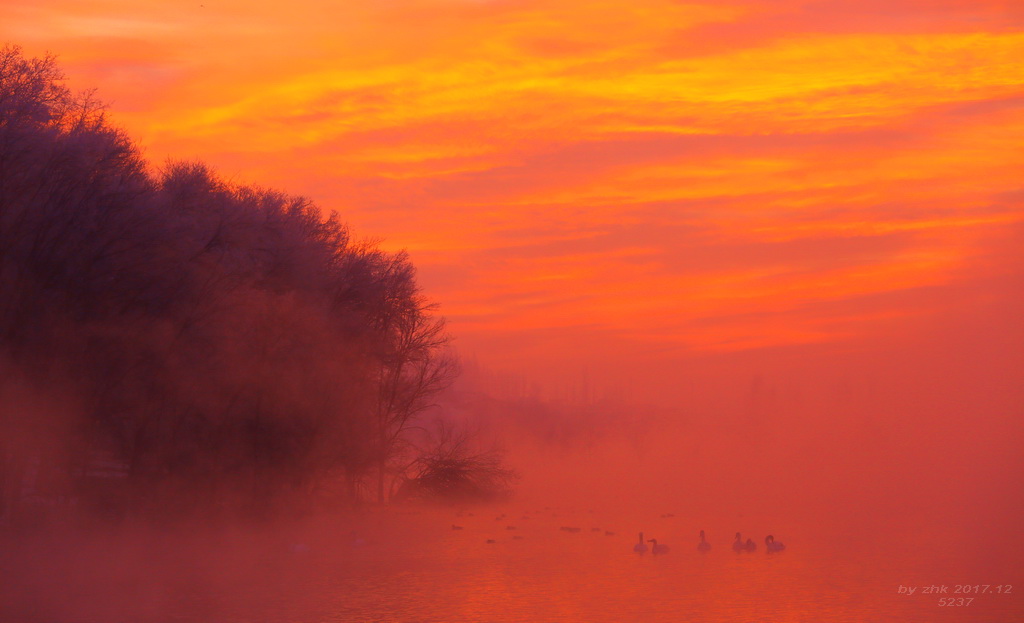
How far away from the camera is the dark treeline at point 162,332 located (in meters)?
28.2

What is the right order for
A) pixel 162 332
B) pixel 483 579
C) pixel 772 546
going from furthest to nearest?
pixel 772 546, pixel 162 332, pixel 483 579

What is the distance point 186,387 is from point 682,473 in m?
75.9

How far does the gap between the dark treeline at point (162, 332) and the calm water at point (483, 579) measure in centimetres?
269

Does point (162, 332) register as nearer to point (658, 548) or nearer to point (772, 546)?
point (658, 548)

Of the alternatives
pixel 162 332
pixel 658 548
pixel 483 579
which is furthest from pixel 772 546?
pixel 162 332

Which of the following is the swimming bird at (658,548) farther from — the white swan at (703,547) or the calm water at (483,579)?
the white swan at (703,547)

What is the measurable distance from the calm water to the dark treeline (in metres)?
2.69

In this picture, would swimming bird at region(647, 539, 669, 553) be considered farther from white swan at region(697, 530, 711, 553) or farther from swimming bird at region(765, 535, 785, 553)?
swimming bird at region(765, 535, 785, 553)

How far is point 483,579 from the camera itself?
1153 inches

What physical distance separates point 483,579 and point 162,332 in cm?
1223

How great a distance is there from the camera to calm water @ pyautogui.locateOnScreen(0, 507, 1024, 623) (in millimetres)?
23516

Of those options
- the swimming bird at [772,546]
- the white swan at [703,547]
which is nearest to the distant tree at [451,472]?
the white swan at [703,547]

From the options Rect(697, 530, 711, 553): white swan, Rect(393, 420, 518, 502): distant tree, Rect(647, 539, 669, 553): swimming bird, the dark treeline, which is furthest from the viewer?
Rect(393, 420, 518, 502): distant tree

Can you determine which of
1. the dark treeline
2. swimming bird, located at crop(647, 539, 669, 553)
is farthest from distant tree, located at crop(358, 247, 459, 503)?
swimming bird, located at crop(647, 539, 669, 553)
